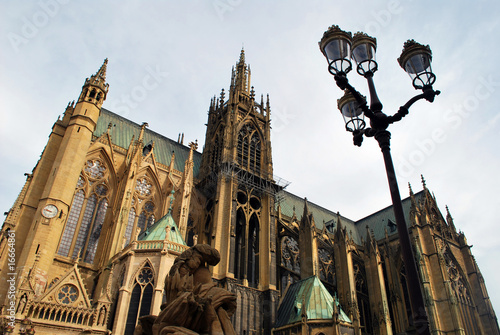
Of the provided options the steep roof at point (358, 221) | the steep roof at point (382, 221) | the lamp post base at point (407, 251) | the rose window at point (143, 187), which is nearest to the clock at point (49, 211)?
the rose window at point (143, 187)

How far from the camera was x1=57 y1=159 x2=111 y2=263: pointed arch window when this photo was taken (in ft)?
75.8

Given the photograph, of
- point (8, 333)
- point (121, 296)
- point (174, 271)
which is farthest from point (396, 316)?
point (174, 271)

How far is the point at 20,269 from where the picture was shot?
1902 centimetres

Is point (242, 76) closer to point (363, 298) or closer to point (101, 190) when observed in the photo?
point (101, 190)

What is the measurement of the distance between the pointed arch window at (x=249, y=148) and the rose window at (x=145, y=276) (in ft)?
40.5

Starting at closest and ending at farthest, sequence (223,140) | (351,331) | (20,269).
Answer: (20,269) → (351,331) → (223,140)

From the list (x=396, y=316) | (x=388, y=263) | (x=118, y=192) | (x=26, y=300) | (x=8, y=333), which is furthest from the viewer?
(x=388, y=263)

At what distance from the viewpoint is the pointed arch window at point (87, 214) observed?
23094mm

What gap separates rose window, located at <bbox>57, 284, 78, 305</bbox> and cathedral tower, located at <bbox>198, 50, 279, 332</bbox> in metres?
8.40

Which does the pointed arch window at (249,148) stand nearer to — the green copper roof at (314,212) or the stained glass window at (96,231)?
the green copper roof at (314,212)

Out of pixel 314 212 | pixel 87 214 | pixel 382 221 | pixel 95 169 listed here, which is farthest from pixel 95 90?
pixel 382 221

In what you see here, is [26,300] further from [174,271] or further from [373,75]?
[373,75]

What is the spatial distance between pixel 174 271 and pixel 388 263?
3419cm

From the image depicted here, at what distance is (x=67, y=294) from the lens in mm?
18734
